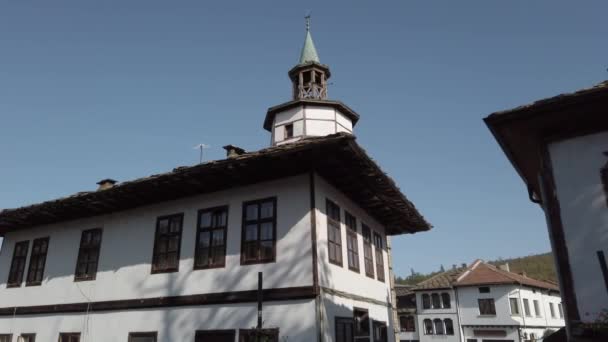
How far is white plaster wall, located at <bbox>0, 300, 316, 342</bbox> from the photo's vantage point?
395 inches

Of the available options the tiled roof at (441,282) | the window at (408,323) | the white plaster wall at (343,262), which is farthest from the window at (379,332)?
the window at (408,323)

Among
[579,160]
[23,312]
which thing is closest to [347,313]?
[579,160]

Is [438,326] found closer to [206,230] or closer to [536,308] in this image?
[536,308]

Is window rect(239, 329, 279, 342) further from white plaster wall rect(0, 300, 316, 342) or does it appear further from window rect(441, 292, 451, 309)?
window rect(441, 292, 451, 309)

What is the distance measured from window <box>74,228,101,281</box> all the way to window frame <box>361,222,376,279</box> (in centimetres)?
829

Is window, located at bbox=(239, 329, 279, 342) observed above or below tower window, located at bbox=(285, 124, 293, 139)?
below

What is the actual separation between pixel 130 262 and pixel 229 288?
386 cm

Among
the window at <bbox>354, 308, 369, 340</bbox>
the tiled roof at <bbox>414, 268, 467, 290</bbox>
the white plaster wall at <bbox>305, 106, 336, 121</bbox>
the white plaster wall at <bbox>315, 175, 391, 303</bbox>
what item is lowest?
the window at <bbox>354, 308, 369, 340</bbox>

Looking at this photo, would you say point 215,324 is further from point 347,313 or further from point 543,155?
point 543,155

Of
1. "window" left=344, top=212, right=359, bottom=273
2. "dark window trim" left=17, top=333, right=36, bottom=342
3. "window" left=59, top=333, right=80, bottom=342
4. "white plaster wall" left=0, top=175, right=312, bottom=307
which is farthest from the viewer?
"dark window trim" left=17, top=333, right=36, bottom=342

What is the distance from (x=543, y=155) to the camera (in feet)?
25.0

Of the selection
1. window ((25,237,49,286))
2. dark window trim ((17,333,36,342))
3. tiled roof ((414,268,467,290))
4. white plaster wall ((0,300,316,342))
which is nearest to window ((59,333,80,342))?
white plaster wall ((0,300,316,342))

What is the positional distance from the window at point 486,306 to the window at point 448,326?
8.97 feet

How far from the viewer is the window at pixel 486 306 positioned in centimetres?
3743
